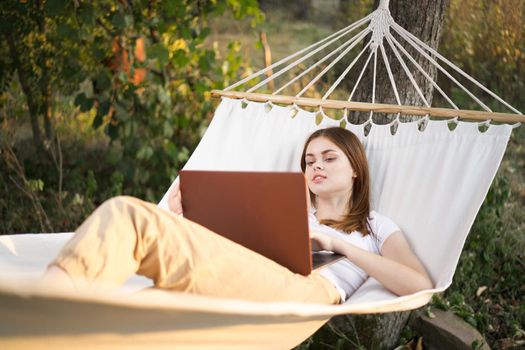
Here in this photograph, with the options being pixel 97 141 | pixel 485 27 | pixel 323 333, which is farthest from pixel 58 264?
pixel 485 27

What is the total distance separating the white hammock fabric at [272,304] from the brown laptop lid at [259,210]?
0.21 meters

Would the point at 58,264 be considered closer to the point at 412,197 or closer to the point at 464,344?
the point at 412,197

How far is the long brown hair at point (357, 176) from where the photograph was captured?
83.9 inches

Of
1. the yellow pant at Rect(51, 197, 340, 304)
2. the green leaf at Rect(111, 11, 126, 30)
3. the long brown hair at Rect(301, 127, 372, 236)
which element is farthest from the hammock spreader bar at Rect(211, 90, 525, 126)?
the green leaf at Rect(111, 11, 126, 30)

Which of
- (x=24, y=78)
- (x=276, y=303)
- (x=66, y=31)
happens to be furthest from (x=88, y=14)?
(x=276, y=303)

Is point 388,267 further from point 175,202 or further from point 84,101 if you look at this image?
point 84,101

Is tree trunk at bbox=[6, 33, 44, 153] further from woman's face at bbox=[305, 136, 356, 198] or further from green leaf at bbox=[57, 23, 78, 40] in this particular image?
woman's face at bbox=[305, 136, 356, 198]

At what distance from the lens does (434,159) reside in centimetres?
211

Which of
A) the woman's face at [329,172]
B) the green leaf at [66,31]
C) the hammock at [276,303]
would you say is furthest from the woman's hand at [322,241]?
the green leaf at [66,31]

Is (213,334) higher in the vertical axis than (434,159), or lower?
lower

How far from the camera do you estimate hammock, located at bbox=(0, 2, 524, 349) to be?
1.24m

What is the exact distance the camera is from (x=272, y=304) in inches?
53.1

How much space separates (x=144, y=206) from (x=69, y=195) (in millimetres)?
2527

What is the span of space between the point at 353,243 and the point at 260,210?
0.43m
